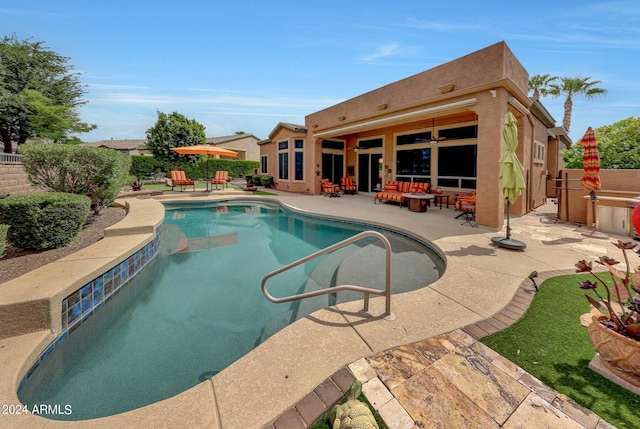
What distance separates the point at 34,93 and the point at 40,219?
78.3 ft

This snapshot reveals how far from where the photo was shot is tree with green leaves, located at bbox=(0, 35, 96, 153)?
19.9m

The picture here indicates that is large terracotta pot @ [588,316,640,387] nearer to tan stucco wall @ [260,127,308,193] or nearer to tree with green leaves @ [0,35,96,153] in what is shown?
tan stucco wall @ [260,127,308,193]

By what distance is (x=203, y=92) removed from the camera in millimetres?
20469

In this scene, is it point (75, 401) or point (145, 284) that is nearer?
point (75, 401)

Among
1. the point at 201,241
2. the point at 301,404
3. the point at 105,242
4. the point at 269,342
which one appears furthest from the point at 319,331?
the point at 201,241

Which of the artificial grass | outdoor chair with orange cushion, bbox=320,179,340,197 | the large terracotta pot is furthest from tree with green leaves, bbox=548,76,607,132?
the large terracotta pot

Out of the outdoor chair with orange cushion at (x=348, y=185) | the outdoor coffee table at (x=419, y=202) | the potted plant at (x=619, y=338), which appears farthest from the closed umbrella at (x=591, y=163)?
the outdoor chair with orange cushion at (x=348, y=185)

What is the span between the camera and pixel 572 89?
2312 centimetres

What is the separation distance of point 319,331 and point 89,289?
3.63 meters

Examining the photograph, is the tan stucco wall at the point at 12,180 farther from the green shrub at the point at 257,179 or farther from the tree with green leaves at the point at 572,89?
the tree with green leaves at the point at 572,89

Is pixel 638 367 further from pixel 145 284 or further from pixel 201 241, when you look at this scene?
pixel 201 241

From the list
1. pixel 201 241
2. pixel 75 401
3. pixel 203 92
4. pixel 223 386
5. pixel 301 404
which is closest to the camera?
pixel 301 404

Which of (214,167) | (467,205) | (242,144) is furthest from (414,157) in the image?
(242,144)

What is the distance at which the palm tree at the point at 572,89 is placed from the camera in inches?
866
